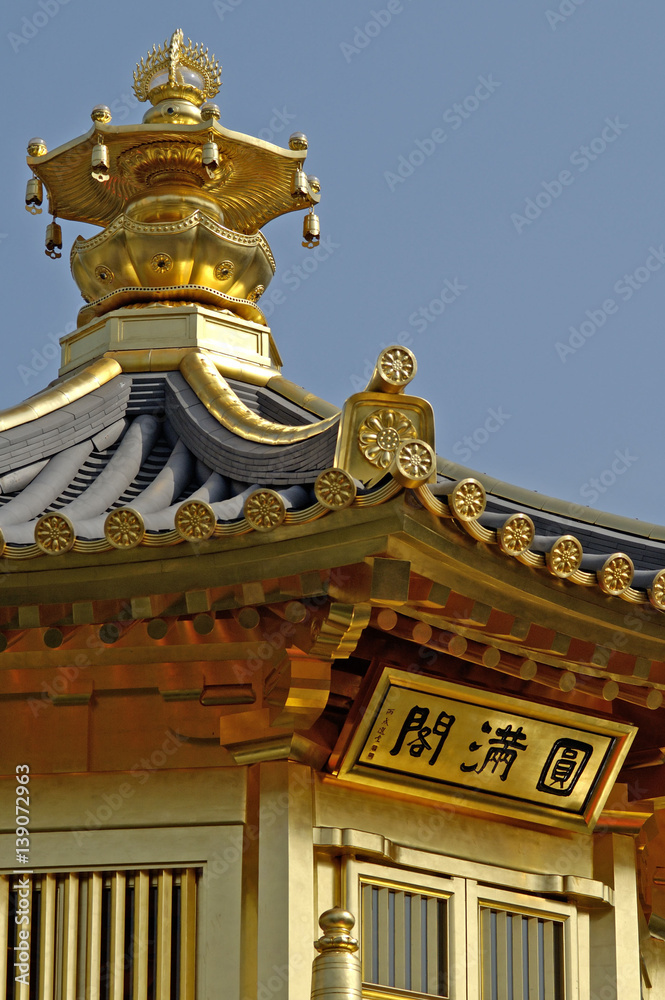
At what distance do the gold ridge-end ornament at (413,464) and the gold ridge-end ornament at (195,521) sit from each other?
31.5 inches

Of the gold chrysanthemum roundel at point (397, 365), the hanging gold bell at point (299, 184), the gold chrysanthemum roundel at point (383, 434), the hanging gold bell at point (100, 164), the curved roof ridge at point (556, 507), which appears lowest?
the gold chrysanthemum roundel at point (383, 434)

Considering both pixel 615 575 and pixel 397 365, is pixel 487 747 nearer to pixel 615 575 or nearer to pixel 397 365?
pixel 615 575

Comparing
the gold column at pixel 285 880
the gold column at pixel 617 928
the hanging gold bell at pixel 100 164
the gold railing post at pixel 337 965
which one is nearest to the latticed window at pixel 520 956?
the gold column at pixel 617 928

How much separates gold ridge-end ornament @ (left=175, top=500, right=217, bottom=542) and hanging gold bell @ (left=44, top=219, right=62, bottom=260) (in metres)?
5.06

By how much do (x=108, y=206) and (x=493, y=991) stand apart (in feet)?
19.6

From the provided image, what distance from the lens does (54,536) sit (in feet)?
22.0

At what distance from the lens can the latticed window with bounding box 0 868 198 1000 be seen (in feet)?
23.8

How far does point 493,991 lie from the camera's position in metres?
7.69

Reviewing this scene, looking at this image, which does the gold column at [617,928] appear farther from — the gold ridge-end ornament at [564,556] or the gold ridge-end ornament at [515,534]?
the gold ridge-end ornament at [515,534]

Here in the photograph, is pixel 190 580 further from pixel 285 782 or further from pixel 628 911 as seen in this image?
pixel 628 911

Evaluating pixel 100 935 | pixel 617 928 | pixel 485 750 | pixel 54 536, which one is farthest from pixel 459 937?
pixel 54 536

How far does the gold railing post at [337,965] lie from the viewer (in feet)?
19.4

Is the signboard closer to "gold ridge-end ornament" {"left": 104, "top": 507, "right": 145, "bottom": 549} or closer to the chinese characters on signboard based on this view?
the chinese characters on signboard

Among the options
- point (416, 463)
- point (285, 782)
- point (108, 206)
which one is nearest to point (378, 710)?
point (285, 782)
